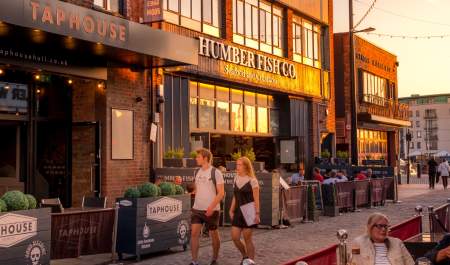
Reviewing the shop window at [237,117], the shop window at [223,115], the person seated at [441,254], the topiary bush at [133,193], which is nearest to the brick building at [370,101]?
the shop window at [237,117]

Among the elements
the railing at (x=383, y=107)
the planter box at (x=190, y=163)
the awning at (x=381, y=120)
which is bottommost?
the planter box at (x=190, y=163)

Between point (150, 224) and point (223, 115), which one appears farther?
point (223, 115)

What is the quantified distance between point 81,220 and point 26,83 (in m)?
6.45

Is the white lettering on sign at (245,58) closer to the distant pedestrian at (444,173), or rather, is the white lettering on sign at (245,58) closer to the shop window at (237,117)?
the shop window at (237,117)

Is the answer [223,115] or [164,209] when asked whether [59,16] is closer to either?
[164,209]

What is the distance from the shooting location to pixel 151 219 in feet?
32.3

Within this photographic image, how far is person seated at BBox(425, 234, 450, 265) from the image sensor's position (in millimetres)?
5082

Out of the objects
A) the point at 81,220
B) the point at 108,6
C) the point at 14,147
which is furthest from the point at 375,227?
the point at 108,6

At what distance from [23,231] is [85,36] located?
5364mm

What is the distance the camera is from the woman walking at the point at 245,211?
879 centimetres

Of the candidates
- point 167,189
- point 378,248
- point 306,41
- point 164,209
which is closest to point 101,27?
point 167,189

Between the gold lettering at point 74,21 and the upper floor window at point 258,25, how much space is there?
10.0m

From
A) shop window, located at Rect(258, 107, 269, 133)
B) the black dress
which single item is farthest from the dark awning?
shop window, located at Rect(258, 107, 269, 133)

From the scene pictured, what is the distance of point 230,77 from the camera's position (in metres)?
20.5
